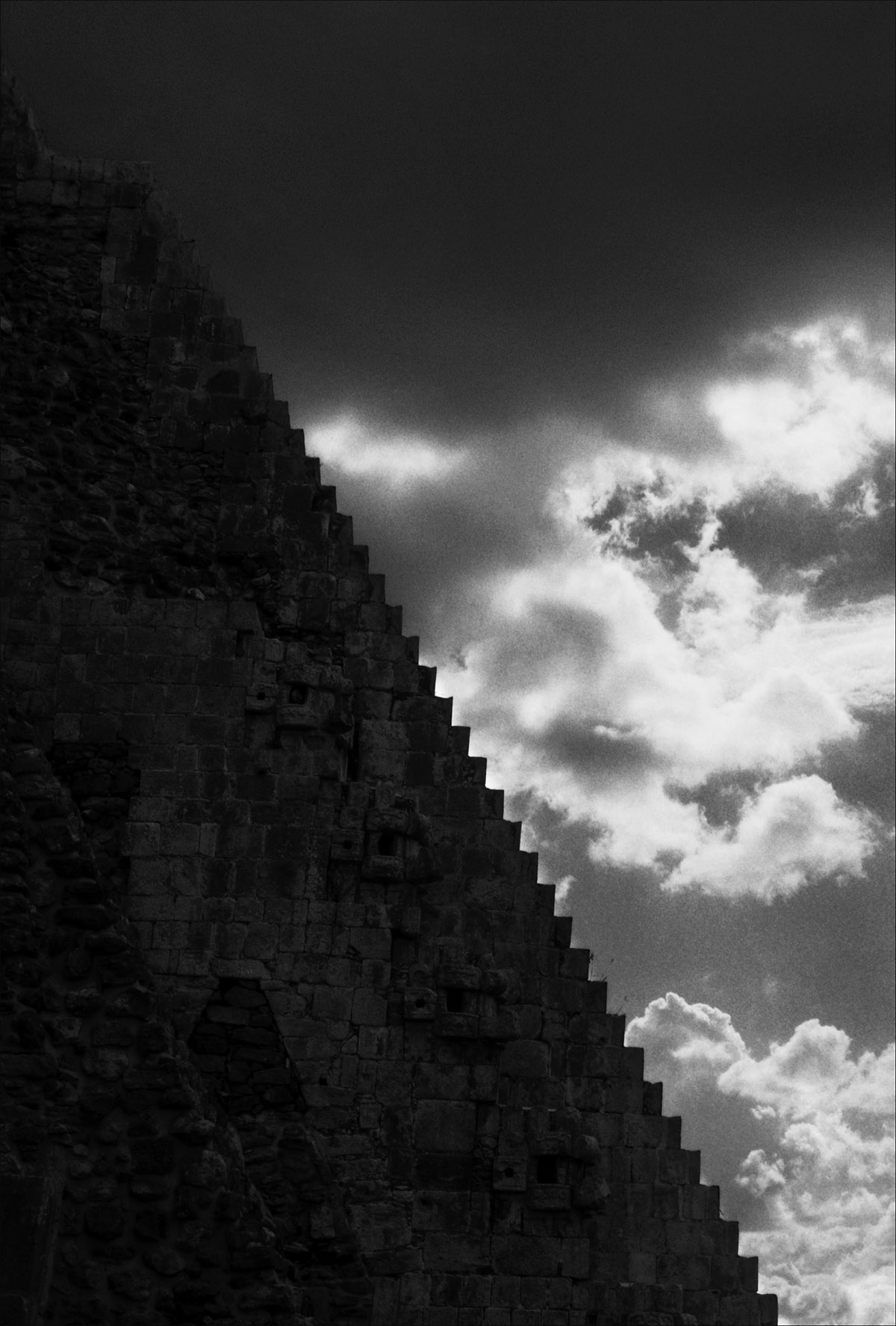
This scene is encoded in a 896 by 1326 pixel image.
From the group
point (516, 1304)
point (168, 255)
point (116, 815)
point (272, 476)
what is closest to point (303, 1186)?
point (516, 1304)

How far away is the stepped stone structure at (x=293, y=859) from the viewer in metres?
19.2

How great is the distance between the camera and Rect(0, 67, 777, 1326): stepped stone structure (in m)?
19.2

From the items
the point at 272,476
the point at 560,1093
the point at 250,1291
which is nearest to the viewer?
the point at 250,1291

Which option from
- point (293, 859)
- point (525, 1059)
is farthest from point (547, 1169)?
point (293, 859)

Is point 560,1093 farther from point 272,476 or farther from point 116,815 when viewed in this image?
point 272,476

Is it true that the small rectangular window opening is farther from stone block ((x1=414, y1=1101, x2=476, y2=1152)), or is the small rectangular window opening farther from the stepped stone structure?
stone block ((x1=414, y1=1101, x2=476, y2=1152))

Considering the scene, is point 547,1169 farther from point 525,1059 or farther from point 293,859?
point 293,859

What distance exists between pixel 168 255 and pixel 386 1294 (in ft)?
38.5

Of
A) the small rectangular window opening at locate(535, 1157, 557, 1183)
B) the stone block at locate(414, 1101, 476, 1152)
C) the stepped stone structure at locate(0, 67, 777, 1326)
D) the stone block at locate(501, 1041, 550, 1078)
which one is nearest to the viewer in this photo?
the stepped stone structure at locate(0, 67, 777, 1326)

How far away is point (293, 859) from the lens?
66.3 ft

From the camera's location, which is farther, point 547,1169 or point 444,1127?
point 547,1169

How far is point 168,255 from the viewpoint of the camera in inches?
928

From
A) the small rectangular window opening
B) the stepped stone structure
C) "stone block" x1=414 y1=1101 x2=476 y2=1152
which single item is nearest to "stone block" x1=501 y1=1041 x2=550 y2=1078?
the stepped stone structure

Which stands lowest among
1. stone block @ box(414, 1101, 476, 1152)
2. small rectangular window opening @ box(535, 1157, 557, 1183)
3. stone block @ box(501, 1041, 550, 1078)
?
small rectangular window opening @ box(535, 1157, 557, 1183)
